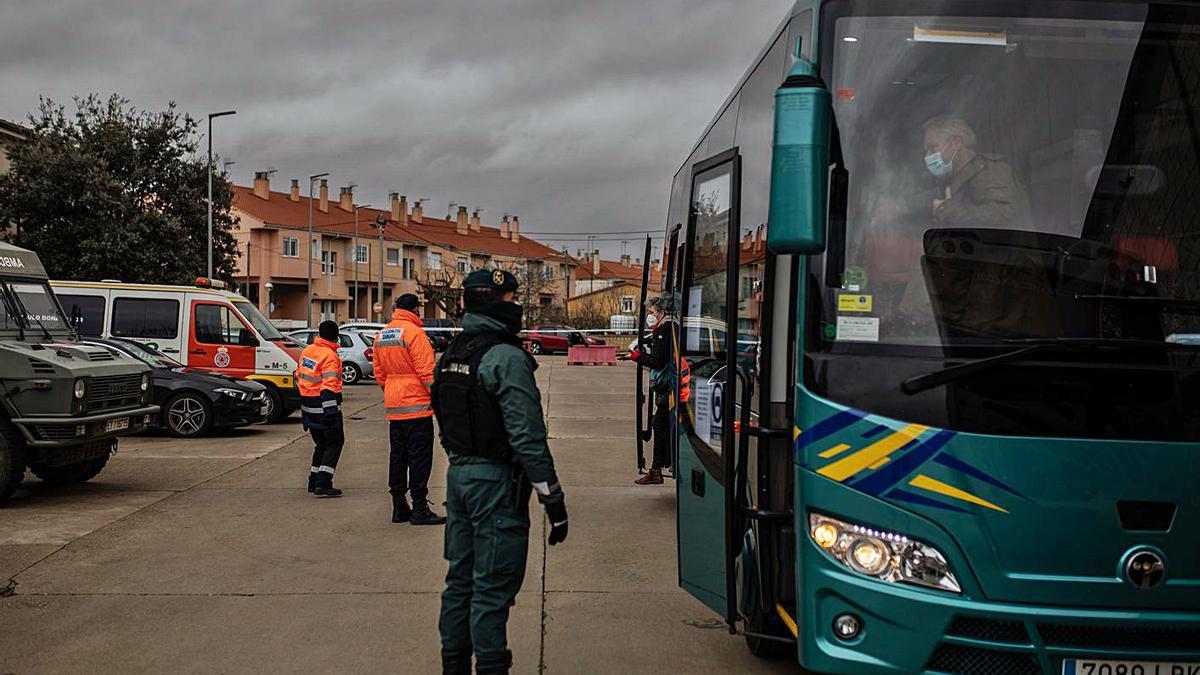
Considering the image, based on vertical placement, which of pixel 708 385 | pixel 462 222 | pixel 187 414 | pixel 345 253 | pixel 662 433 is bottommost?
pixel 187 414

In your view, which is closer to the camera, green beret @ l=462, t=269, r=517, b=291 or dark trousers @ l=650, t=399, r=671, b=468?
green beret @ l=462, t=269, r=517, b=291

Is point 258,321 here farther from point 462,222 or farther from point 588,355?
point 462,222

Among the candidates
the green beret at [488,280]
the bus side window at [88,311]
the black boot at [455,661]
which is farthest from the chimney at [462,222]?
the black boot at [455,661]

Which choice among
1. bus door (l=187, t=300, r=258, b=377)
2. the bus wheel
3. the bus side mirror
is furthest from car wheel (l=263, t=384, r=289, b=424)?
the bus side mirror

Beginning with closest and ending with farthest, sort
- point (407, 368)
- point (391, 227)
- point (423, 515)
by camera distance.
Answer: point (407, 368)
point (423, 515)
point (391, 227)

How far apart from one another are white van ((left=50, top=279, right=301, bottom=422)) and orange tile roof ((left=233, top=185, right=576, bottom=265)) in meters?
41.2

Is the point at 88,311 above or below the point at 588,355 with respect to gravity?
above

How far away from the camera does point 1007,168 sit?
3.95m

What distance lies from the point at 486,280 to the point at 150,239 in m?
32.8

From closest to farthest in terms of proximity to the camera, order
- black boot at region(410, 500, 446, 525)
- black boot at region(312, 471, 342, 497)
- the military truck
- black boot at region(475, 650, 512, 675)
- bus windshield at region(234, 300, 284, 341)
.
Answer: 1. black boot at region(475, 650, 512, 675)
2. black boot at region(410, 500, 446, 525)
3. the military truck
4. black boot at region(312, 471, 342, 497)
5. bus windshield at region(234, 300, 284, 341)

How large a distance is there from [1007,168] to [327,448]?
7.75 metres

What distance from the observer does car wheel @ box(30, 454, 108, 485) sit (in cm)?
1089

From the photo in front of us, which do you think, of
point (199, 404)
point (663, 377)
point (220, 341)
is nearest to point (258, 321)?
point (220, 341)

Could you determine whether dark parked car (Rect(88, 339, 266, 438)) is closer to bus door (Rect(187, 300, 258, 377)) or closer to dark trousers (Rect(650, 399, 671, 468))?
bus door (Rect(187, 300, 258, 377))
